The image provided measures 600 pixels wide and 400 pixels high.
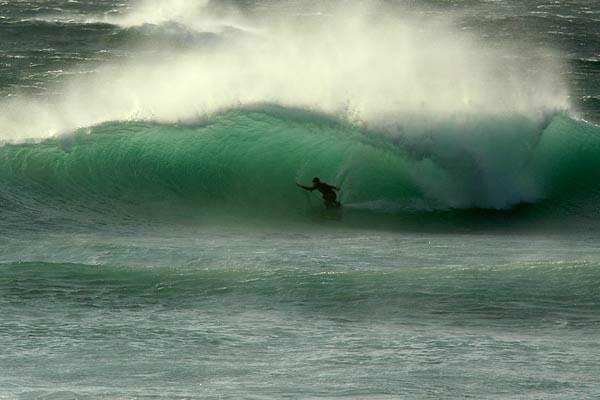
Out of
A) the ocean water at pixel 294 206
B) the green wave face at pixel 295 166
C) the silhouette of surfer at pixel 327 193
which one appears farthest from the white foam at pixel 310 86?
the silhouette of surfer at pixel 327 193

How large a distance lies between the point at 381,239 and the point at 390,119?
4439 millimetres

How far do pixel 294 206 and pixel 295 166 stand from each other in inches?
62.6

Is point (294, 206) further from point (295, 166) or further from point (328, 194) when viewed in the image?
point (295, 166)

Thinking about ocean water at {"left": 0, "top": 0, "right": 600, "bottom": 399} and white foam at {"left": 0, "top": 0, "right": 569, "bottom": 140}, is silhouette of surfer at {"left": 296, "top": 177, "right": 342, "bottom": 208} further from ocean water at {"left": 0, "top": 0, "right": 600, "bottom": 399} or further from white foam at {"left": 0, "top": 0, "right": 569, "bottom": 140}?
white foam at {"left": 0, "top": 0, "right": 569, "bottom": 140}

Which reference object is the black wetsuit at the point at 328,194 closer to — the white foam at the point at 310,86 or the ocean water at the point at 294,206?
the ocean water at the point at 294,206

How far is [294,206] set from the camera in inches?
773

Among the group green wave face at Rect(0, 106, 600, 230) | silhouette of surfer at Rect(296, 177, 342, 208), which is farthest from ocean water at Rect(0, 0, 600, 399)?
silhouette of surfer at Rect(296, 177, 342, 208)

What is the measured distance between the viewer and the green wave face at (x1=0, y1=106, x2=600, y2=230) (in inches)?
777

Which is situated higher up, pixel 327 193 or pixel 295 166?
pixel 295 166

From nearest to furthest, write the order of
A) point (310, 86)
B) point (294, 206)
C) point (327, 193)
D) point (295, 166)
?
point (327, 193)
point (294, 206)
point (295, 166)
point (310, 86)

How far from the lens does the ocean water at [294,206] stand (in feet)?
36.2

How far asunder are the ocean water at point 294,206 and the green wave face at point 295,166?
0.04m

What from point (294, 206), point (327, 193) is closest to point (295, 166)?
point (294, 206)

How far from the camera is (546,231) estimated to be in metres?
18.5
